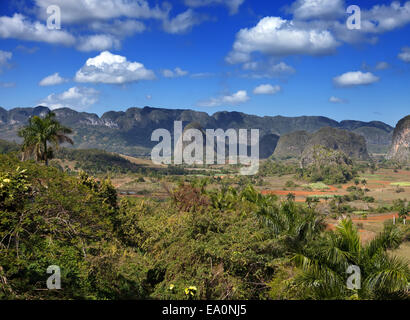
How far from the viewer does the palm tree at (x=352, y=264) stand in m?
5.91

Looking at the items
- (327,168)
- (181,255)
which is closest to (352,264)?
(181,255)

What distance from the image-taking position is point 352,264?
6.64m

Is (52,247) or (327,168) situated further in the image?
(327,168)

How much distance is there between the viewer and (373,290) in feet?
19.6

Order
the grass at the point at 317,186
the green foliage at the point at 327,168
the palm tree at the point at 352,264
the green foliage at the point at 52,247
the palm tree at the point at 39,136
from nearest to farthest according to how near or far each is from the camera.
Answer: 1. the green foliage at the point at 52,247
2. the palm tree at the point at 352,264
3. the palm tree at the point at 39,136
4. the grass at the point at 317,186
5. the green foliage at the point at 327,168

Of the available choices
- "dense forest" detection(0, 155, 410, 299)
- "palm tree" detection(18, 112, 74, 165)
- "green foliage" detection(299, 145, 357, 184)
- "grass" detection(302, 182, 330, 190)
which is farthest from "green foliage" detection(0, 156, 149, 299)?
"green foliage" detection(299, 145, 357, 184)

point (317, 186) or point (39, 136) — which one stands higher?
point (39, 136)

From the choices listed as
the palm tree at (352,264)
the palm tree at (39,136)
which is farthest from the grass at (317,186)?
the palm tree at (352,264)

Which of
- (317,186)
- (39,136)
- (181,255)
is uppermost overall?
(39,136)

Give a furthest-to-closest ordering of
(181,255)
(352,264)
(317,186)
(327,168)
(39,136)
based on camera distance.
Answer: (327,168), (317,186), (39,136), (181,255), (352,264)

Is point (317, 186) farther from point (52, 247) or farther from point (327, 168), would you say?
point (52, 247)

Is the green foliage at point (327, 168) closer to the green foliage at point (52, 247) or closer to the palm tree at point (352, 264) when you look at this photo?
the palm tree at point (352, 264)

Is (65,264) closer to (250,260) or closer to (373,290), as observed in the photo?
(250,260)

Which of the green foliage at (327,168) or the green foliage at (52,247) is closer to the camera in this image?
the green foliage at (52,247)
